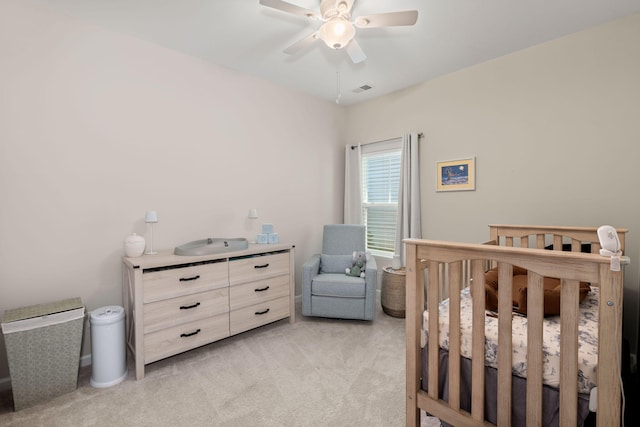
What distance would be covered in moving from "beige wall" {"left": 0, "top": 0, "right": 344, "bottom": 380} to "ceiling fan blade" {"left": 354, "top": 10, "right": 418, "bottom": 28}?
1704 mm

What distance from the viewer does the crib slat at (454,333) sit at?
1.26 meters

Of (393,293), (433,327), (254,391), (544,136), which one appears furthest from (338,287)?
(544,136)

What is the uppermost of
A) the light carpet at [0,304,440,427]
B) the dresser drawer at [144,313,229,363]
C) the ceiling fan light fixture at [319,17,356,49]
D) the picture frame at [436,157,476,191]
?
the ceiling fan light fixture at [319,17,356,49]

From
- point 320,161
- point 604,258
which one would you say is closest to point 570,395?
point 604,258

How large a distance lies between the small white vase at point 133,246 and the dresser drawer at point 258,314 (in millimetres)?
873

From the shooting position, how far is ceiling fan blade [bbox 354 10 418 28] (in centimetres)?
167

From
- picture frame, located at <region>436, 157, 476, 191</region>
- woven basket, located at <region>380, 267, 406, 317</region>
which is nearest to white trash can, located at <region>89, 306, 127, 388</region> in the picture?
woven basket, located at <region>380, 267, 406, 317</region>

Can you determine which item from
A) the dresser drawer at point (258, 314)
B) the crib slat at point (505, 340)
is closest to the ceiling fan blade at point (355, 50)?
the crib slat at point (505, 340)

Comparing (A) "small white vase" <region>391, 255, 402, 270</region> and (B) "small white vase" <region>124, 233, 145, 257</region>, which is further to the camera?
(A) "small white vase" <region>391, 255, 402, 270</region>

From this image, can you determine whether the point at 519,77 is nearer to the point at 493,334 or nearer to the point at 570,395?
the point at 493,334

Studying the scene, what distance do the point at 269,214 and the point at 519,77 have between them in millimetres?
2753

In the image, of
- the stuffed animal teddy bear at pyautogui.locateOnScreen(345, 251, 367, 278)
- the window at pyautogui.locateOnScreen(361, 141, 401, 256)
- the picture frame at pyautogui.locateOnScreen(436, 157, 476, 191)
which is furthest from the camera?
the window at pyautogui.locateOnScreen(361, 141, 401, 256)

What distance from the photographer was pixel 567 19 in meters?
2.18

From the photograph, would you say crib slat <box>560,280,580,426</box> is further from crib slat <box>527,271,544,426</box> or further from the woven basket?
the woven basket
